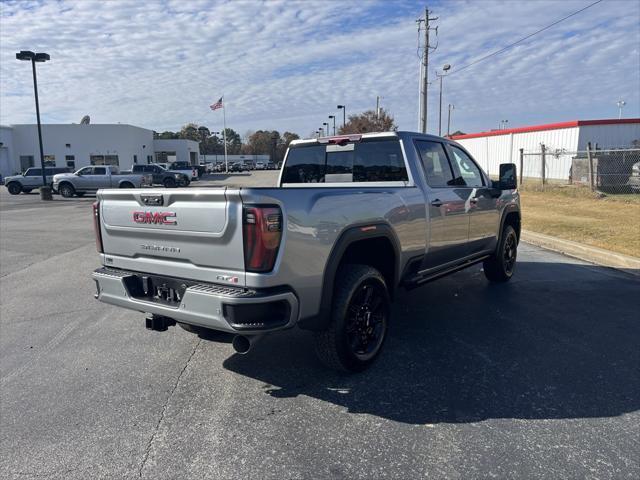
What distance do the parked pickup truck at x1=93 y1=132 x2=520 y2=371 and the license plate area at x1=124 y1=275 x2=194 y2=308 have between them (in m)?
0.01

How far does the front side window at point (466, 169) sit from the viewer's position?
5617mm

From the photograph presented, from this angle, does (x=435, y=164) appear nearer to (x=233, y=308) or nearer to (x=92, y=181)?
(x=233, y=308)

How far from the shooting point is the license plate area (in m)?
3.42

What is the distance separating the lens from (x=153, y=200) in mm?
3494

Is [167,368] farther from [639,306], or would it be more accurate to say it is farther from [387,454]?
[639,306]

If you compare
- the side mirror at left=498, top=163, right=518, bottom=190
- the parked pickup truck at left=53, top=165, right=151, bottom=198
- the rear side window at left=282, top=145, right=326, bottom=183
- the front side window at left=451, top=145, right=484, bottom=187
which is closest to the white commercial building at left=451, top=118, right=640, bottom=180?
the side mirror at left=498, top=163, right=518, bottom=190

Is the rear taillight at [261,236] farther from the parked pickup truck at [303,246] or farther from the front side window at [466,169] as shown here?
the front side window at [466,169]

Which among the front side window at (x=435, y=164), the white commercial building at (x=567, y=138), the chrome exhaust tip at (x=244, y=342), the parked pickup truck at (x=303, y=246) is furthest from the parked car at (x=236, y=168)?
the chrome exhaust tip at (x=244, y=342)

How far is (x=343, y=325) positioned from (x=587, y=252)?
685 cm

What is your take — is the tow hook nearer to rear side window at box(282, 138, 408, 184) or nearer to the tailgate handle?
the tailgate handle

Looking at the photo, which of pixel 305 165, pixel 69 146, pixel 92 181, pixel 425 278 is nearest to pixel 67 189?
pixel 92 181

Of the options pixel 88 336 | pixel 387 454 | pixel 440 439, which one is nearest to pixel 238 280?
pixel 387 454

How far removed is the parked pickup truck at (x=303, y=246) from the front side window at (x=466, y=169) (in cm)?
31

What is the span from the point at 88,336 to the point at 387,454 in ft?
11.5
